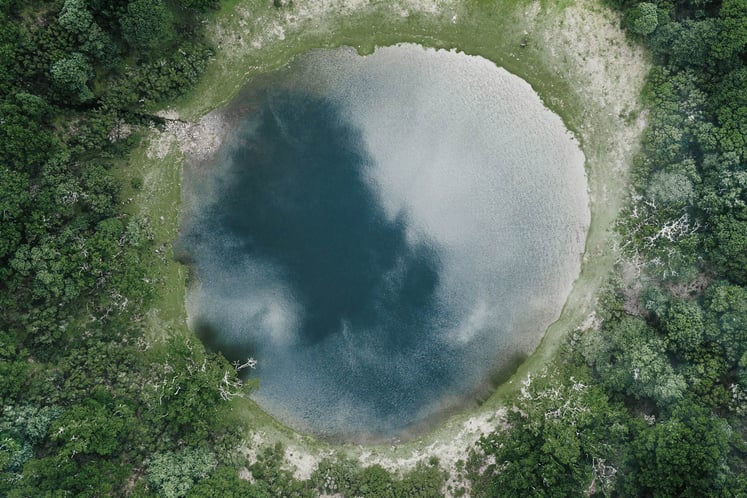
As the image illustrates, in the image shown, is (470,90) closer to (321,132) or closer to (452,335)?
(321,132)

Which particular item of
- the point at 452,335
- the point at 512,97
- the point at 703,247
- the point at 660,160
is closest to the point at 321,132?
the point at 512,97

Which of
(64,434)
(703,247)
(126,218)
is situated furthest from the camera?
(126,218)

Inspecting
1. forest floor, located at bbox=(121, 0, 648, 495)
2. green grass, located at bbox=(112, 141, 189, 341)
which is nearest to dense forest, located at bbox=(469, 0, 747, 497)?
forest floor, located at bbox=(121, 0, 648, 495)

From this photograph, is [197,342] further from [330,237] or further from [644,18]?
[644,18]

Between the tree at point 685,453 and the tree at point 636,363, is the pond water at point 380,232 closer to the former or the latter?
the tree at point 636,363

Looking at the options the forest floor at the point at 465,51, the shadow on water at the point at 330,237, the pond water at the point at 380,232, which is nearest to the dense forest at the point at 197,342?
the forest floor at the point at 465,51

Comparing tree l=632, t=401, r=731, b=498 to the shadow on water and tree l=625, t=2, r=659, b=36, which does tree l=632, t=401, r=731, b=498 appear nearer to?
the shadow on water

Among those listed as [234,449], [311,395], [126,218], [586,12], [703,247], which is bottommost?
[234,449]
